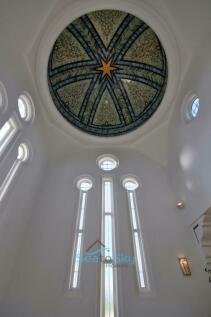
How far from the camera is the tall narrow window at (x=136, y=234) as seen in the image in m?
5.46

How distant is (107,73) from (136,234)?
7.09m

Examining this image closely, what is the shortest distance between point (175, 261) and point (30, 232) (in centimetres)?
465

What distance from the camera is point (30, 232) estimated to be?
662 centimetres

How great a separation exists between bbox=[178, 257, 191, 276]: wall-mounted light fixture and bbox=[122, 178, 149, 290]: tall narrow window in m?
1.05

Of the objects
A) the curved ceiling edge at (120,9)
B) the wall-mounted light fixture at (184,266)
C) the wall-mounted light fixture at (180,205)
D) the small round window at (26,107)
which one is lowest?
the wall-mounted light fixture at (184,266)

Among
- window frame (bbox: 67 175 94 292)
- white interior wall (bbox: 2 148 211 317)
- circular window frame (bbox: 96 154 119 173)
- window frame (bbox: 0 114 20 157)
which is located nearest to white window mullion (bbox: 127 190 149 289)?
white interior wall (bbox: 2 148 211 317)

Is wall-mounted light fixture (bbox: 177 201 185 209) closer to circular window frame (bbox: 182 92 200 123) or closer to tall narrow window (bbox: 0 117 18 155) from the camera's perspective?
circular window frame (bbox: 182 92 200 123)

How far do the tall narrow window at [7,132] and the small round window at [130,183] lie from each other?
181 inches

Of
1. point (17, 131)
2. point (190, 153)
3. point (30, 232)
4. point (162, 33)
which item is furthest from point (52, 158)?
point (162, 33)

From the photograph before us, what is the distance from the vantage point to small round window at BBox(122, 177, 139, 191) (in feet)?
26.9

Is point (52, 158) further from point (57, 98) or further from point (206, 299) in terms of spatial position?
point (206, 299)

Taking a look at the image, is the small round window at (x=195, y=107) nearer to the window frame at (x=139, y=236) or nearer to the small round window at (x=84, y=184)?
the window frame at (x=139, y=236)

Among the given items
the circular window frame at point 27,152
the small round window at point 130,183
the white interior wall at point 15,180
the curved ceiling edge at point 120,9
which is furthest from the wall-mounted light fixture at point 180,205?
the circular window frame at point 27,152

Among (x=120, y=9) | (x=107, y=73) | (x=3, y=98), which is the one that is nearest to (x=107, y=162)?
(x=107, y=73)
